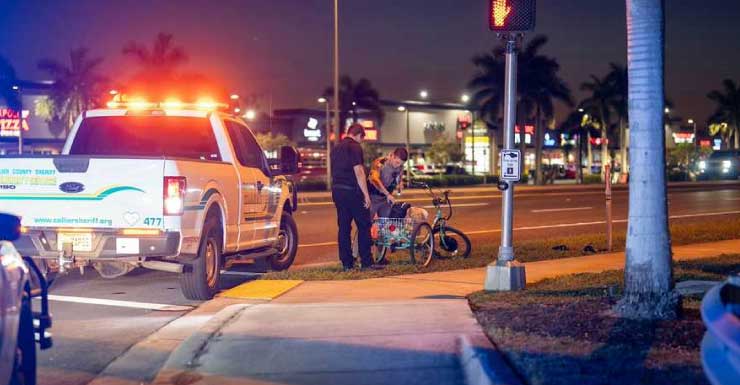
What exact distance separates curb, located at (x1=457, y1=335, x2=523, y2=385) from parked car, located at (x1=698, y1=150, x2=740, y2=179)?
77.7 m

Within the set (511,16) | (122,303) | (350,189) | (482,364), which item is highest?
(511,16)

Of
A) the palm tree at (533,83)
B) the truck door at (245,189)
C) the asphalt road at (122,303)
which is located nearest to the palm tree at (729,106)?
the palm tree at (533,83)

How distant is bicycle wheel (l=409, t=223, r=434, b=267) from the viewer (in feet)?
44.9

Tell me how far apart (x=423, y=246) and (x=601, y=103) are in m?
70.0

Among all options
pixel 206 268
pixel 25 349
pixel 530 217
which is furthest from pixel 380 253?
pixel 530 217

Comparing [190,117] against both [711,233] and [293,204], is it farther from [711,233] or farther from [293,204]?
[711,233]

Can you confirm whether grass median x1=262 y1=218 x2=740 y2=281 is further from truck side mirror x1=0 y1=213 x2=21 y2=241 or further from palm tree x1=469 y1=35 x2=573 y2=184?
palm tree x1=469 y1=35 x2=573 y2=184

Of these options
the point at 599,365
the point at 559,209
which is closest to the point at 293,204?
the point at 599,365

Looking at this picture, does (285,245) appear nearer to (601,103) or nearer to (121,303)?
(121,303)

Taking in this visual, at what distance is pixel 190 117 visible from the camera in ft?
40.3

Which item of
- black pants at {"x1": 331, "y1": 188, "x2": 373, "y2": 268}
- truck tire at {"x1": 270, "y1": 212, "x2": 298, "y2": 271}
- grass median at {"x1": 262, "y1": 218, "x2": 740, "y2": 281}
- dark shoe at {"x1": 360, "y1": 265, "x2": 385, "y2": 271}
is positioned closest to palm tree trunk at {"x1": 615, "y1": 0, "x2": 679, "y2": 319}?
grass median at {"x1": 262, "y1": 218, "x2": 740, "y2": 281}

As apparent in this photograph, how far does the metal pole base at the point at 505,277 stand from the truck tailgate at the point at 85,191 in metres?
3.71

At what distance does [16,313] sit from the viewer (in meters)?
5.43

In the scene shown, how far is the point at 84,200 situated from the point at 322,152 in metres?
67.6
